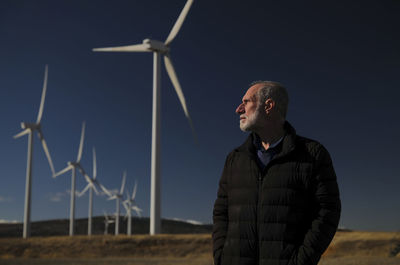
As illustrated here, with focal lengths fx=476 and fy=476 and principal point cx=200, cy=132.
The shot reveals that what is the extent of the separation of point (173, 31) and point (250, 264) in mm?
30899

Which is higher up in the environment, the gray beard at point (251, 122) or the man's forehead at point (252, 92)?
the man's forehead at point (252, 92)

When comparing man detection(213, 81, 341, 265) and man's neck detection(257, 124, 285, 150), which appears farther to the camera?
man's neck detection(257, 124, 285, 150)

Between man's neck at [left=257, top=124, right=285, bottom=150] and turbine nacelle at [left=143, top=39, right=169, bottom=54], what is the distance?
29984mm

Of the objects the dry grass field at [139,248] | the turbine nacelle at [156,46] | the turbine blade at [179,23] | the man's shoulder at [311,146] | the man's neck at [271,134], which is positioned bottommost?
the dry grass field at [139,248]

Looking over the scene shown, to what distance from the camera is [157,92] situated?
30.0 metres

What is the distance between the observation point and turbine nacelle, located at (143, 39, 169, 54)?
34188 millimetres

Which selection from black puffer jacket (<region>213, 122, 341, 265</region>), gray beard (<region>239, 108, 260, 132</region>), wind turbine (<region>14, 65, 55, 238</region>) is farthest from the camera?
wind turbine (<region>14, 65, 55, 238</region>)

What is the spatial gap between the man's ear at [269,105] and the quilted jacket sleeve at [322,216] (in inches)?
26.1

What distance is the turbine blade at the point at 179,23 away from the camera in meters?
32.7

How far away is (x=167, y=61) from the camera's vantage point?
1330 inches

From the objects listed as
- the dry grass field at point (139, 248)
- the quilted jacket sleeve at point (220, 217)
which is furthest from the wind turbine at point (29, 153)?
the quilted jacket sleeve at point (220, 217)

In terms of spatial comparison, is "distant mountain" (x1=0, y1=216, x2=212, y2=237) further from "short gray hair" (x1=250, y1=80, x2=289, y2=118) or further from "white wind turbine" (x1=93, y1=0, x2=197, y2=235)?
"short gray hair" (x1=250, y1=80, x2=289, y2=118)

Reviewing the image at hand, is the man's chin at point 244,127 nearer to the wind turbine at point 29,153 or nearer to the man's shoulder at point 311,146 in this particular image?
the man's shoulder at point 311,146

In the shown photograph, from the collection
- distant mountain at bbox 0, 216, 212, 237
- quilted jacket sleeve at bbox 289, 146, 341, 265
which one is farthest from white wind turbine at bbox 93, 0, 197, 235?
distant mountain at bbox 0, 216, 212, 237
